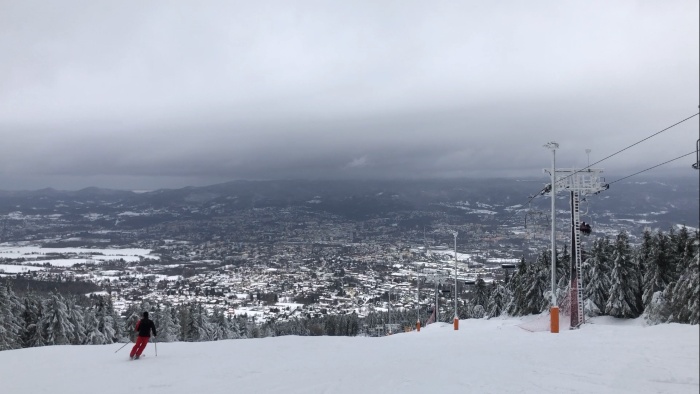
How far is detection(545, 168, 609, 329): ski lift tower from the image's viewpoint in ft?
57.5

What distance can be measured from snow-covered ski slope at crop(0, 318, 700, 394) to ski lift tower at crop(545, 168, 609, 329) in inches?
140

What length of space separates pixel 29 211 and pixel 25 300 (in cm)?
814

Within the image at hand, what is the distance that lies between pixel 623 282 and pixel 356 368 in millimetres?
21045

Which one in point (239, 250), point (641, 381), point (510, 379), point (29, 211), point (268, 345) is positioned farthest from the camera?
point (239, 250)

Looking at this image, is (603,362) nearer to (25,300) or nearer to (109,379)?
(109,379)

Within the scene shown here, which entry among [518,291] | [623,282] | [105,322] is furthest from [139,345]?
[518,291]

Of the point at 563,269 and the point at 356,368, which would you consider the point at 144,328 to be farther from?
the point at 563,269

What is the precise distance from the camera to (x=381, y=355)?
525 inches

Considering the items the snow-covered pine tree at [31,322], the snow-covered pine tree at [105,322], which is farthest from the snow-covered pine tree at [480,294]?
the snow-covered pine tree at [31,322]

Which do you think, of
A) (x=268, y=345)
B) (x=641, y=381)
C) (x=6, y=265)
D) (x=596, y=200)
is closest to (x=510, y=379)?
(x=641, y=381)

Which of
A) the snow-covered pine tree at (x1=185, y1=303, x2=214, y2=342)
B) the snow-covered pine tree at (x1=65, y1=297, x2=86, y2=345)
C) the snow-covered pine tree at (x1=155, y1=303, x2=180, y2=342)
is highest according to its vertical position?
the snow-covered pine tree at (x1=65, y1=297, x2=86, y2=345)

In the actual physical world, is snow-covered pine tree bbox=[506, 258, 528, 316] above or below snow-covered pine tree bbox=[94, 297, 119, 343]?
above

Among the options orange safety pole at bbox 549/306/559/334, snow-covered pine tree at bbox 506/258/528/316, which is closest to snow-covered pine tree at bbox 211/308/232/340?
snow-covered pine tree at bbox 506/258/528/316

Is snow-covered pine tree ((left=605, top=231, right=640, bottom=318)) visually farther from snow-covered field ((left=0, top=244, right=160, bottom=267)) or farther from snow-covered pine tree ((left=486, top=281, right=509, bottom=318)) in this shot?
snow-covered field ((left=0, top=244, right=160, bottom=267))
